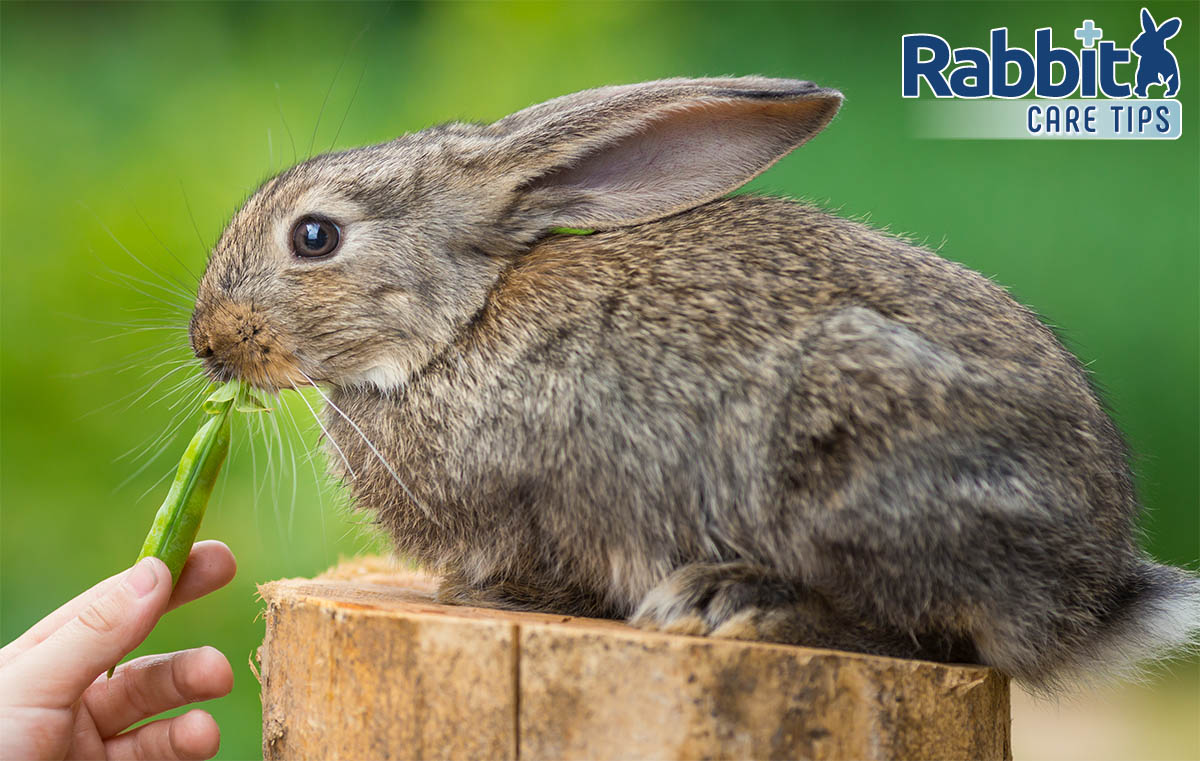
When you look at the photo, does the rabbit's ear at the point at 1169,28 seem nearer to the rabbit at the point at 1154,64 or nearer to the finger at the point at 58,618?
the rabbit at the point at 1154,64

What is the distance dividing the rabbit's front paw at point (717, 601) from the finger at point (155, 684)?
1.11m

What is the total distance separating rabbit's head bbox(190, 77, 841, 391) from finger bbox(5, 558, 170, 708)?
0.47m

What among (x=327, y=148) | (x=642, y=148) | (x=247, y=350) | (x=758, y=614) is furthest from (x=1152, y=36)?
(x=247, y=350)

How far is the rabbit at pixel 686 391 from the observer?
207 cm

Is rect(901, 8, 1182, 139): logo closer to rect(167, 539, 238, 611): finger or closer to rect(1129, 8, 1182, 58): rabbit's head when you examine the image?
rect(1129, 8, 1182, 58): rabbit's head

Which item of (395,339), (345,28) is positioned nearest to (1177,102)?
(395,339)

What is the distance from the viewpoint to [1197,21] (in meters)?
4.39

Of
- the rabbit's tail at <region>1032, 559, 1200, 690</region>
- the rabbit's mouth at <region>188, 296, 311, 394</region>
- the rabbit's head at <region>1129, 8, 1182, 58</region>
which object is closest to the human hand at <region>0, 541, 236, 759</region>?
the rabbit's mouth at <region>188, 296, 311, 394</region>

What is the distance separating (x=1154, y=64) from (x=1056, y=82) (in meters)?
0.57

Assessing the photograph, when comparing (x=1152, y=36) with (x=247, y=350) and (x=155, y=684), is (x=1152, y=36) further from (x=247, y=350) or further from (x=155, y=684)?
(x=155, y=684)

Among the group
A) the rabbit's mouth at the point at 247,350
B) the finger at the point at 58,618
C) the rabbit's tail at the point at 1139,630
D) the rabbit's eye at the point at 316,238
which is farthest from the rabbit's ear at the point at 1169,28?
the finger at the point at 58,618

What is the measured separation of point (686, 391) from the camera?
2178 millimetres

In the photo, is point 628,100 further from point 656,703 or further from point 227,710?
point 227,710

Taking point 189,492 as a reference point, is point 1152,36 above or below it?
above
